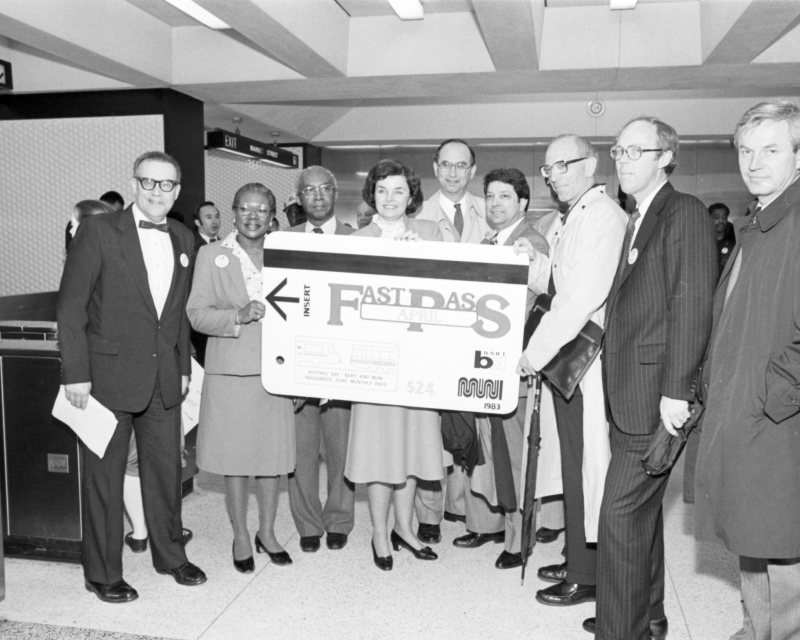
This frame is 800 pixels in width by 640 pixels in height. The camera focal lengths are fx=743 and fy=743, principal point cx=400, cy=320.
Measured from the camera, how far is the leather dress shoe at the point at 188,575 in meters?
3.18

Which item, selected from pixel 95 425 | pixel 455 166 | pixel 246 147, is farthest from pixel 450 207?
pixel 246 147

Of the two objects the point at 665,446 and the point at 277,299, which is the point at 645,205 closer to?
the point at 665,446

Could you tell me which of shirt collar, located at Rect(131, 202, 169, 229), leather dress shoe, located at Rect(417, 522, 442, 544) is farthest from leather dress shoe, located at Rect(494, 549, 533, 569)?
shirt collar, located at Rect(131, 202, 169, 229)

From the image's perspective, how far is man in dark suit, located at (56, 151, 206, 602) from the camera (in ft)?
9.45

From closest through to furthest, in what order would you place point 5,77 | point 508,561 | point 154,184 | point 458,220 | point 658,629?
point 658,629 → point 154,184 → point 508,561 → point 458,220 → point 5,77

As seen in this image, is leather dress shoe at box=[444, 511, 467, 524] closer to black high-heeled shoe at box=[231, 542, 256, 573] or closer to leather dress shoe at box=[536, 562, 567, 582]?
leather dress shoe at box=[536, 562, 567, 582]

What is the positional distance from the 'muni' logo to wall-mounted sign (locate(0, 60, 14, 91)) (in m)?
6.23

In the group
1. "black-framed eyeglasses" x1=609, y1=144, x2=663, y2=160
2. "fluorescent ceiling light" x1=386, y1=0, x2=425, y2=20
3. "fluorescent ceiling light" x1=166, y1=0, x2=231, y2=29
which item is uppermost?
"fluorescent ceiling light" x1=386, y1=0, x2=425, y2=20

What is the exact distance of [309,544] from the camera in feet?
11.7

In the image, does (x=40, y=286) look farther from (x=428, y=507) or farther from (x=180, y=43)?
(x=428, y=507)

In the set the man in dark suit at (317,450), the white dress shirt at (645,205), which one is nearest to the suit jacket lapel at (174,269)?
the man in dark suit at (317,450)

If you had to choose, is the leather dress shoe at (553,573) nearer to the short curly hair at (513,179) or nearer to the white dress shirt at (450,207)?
the short curly hair at (513,179)

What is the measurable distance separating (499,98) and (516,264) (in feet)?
28.2

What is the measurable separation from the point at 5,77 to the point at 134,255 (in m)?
5.55
